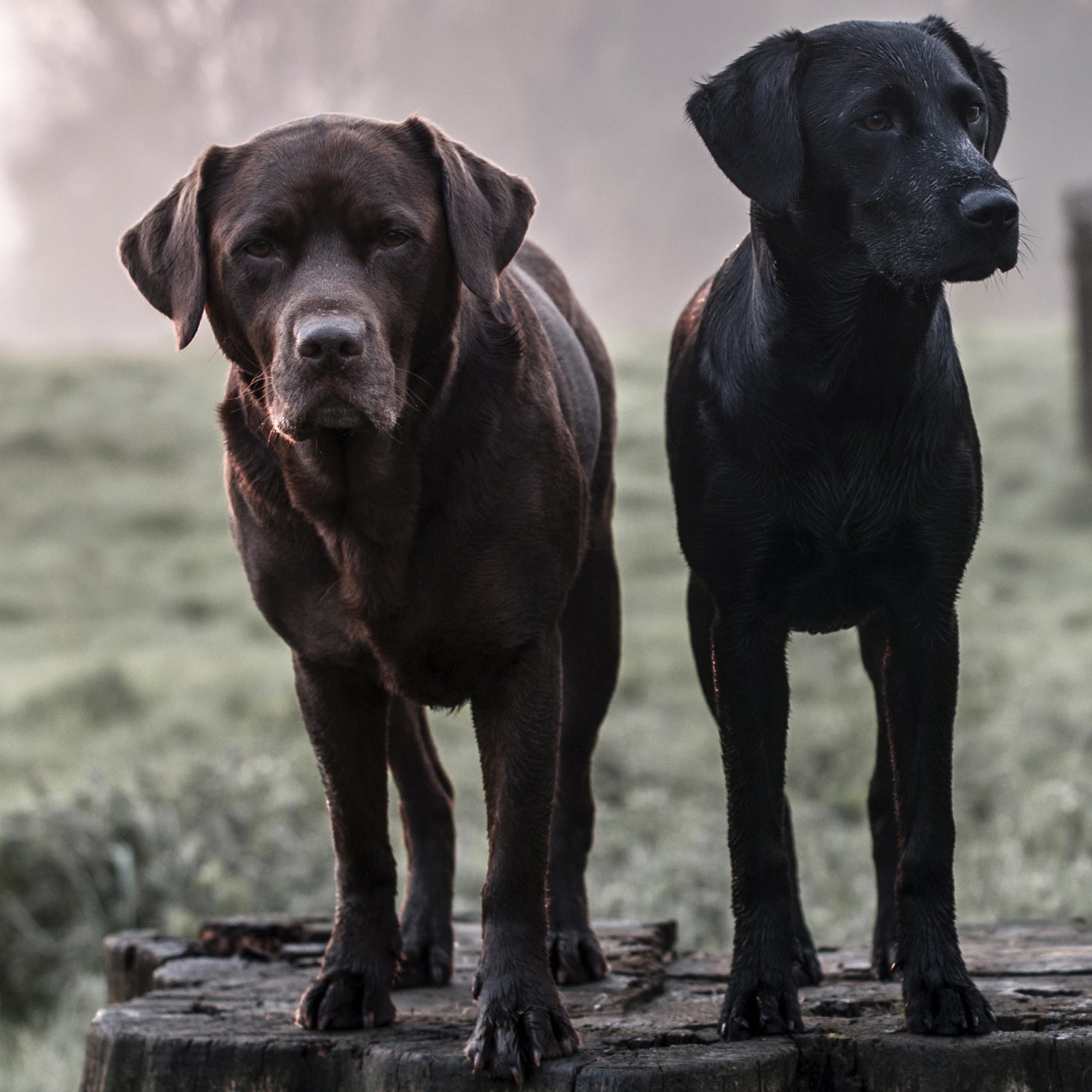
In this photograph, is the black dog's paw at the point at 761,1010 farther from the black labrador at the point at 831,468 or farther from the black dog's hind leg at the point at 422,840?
the black dog's hind leg at the point at 422,840

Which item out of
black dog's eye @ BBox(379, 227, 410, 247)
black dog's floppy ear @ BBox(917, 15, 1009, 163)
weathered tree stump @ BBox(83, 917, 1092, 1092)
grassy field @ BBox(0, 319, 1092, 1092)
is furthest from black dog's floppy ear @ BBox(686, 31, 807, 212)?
grassy field @ BBox(0, 319, 1092, 1092)

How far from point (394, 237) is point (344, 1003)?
5.37 ft

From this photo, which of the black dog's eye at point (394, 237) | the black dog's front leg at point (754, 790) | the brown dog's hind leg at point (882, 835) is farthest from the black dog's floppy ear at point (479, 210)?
the brown dog's hind leg at point (882, 835)

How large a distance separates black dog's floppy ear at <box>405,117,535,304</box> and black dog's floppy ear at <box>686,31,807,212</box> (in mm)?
431

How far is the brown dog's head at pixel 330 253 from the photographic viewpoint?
2883 millimetres

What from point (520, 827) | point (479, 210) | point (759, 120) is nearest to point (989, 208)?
point (759, 120)

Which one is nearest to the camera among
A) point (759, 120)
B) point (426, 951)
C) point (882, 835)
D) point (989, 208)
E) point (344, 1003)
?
point (989, 208)

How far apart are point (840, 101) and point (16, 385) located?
18.8m

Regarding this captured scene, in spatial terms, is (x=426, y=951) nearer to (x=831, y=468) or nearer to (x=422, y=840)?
(x=422, y=840)

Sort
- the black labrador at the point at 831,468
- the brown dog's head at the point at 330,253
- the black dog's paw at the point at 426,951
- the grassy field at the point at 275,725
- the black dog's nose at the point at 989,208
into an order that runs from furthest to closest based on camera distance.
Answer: the grassy field at the point at 275,725 → the black dog's paw at the point at 426,951 → the black labrador at the point at 831,468 → the brown dog's head at the point at 330,253 → the black dog's nose at the point at 989,208

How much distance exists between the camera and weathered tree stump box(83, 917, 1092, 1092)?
9.55ft

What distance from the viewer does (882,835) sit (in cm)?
383

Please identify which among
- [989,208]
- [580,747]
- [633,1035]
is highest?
[989,208]

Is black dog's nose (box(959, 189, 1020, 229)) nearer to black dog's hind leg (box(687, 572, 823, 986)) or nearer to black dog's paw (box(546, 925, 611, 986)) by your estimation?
black dog's hind leg (box(687, 572, 823, 986))
